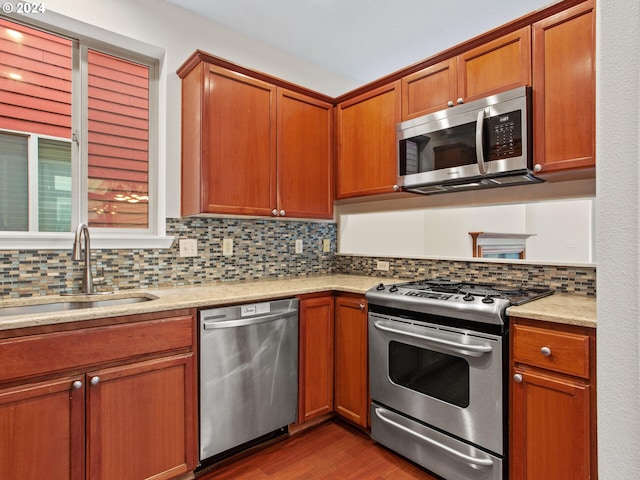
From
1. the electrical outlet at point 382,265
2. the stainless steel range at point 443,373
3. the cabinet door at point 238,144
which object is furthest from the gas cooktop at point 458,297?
the cabinet door at point 238,144

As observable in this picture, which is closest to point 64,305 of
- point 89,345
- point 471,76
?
point 89,345

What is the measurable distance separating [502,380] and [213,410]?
55.1 inches

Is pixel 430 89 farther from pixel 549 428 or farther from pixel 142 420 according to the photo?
→ pixel 142 420

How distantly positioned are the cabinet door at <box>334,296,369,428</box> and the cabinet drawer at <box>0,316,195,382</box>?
0.98 m

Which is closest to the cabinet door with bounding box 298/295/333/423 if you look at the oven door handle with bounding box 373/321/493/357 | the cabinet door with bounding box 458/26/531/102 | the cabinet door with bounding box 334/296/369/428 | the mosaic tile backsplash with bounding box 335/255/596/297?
the cabinet door with bounding box 334/296/369/428

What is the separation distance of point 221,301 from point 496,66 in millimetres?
1932

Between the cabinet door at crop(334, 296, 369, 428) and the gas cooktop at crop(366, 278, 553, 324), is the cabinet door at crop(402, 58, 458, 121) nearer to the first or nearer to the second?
the gas cooktop at crop(366, 278, 553, 324)

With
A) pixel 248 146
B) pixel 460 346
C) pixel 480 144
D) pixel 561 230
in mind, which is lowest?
pixel 460 346

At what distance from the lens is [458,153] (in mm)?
2041

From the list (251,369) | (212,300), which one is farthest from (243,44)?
(251,369)

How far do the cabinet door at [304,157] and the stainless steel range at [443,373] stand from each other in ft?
2.84

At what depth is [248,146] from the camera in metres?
2.31

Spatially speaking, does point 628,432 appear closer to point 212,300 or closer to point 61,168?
point 212,300

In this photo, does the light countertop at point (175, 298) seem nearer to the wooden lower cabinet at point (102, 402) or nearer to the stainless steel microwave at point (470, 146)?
the wooden lower cabinet at point (102, 402)
